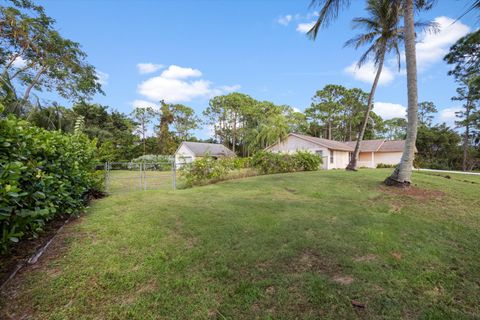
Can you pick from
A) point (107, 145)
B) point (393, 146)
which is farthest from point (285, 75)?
point (393, 146)

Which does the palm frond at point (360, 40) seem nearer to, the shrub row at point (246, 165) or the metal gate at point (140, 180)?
the shrub row at point (246, 165)

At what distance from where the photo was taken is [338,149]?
20844 millimetres

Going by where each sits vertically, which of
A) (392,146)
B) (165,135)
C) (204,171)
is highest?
(165,135)

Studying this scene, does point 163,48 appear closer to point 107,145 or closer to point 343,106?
point 107,145

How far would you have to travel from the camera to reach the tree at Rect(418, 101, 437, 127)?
3738cm

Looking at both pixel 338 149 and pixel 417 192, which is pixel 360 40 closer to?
pixel 338 149

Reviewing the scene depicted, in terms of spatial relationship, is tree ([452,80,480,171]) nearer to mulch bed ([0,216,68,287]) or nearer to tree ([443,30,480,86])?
tree ([443,30,480,86])

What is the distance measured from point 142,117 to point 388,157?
35275mm

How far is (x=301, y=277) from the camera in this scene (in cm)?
262

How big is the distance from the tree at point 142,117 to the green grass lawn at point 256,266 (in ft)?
103

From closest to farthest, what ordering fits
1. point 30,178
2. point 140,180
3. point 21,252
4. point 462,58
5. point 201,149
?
point 30,178
point 21,252
point 140,180
point 462,58
point 201,149

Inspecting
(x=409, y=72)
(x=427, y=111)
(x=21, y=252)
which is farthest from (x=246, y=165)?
(x=427, y=111)

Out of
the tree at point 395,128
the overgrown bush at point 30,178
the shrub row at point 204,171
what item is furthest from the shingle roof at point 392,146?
the overgrown bush at point 30,178

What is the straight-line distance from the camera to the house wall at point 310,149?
64.3 ft
